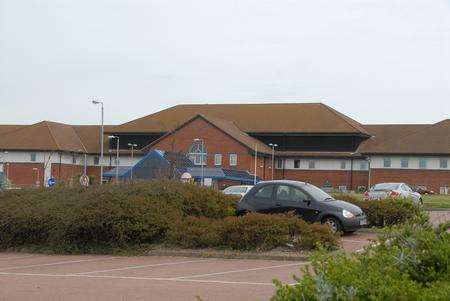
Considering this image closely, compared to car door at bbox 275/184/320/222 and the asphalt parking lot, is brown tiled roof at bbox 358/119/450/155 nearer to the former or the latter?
car door at bbox 275/184/320/222

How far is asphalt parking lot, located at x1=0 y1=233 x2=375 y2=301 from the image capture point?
10.5m

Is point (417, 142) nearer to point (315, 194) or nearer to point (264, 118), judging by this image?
point (264, 118)

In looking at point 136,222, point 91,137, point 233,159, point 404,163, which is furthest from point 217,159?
point 136,222

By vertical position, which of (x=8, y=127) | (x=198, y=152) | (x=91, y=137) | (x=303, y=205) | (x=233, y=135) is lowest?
(x=303, y=205)

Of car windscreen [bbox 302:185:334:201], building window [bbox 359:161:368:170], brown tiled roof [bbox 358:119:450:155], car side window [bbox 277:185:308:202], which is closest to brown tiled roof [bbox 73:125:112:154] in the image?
building window [bbox 359:161:368:170]

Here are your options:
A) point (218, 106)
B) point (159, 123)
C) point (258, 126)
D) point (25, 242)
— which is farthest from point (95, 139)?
point (25, 242)

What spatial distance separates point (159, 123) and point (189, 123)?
9.15 m

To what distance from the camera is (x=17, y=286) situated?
11836 mm

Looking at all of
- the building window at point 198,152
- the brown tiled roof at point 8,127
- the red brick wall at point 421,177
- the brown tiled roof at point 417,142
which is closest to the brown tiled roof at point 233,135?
the building window at point 198,152

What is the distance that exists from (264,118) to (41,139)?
2845cm

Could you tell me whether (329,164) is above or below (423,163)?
below

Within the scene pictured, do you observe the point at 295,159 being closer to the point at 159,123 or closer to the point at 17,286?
the point at 159,123

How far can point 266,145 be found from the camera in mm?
86188

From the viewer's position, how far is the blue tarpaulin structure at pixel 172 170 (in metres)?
48.5
